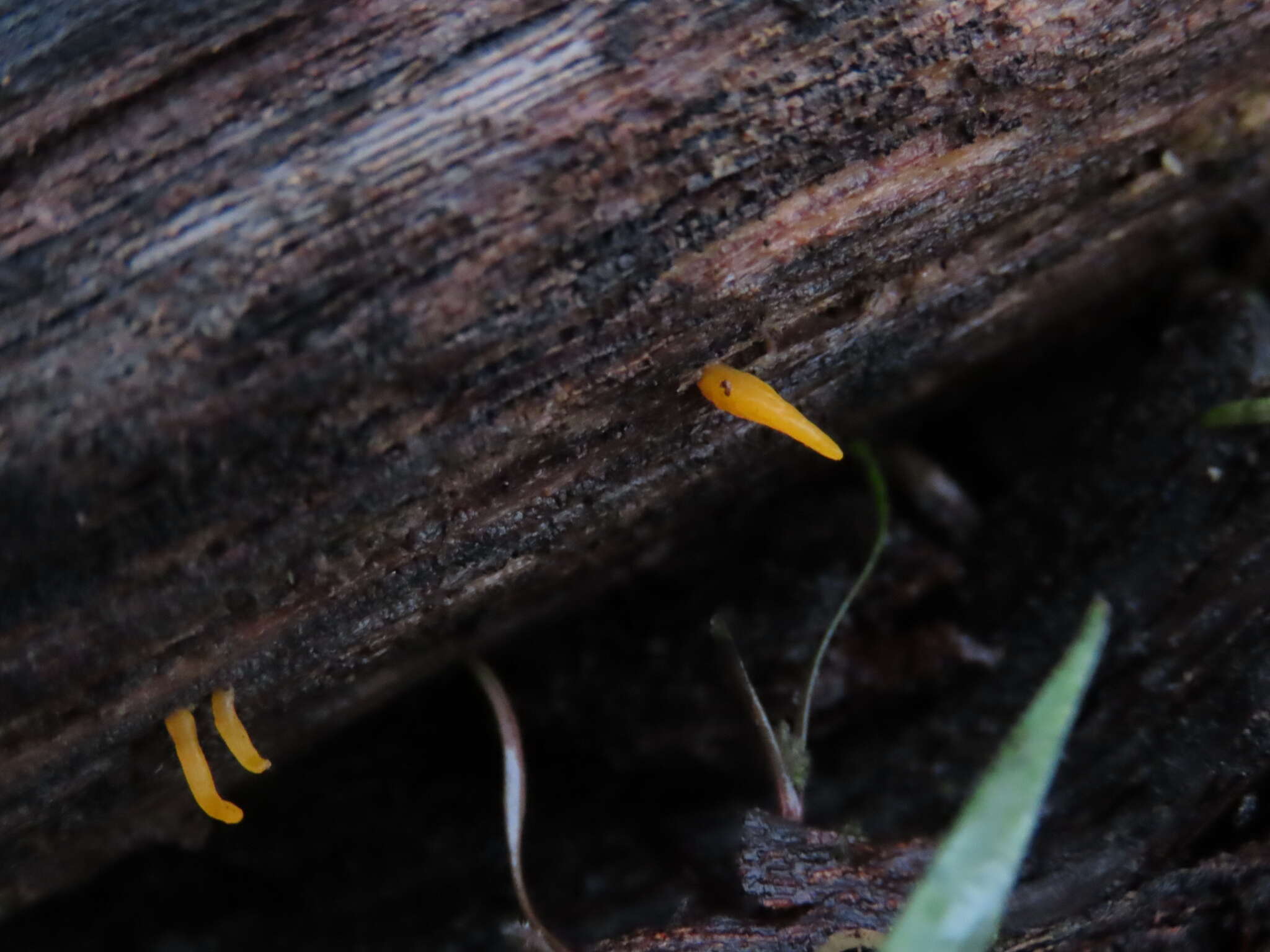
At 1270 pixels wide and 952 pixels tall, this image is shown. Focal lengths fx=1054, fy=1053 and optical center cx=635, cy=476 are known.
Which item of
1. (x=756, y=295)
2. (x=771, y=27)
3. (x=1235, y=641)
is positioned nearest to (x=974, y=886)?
(x=756, y=295)

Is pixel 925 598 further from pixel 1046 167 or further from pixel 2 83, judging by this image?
pixel 2 83

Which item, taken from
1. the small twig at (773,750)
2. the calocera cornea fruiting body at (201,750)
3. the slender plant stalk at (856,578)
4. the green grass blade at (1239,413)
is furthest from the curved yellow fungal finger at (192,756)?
the green grass blade at (1239,413)

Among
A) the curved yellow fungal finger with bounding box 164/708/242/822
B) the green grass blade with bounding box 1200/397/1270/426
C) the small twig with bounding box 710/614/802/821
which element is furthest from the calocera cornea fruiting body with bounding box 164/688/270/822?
the green grass blade with bounding box 1200/397/1270/426

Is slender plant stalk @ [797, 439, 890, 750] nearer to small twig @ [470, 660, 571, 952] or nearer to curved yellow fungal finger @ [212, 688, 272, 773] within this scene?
small twig @ [470, 660, 571, 952]

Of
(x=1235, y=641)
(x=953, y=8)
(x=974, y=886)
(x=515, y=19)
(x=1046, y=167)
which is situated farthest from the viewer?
(x=1235, y=641)

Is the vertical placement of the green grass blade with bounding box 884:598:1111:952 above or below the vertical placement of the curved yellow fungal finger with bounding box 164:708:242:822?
below

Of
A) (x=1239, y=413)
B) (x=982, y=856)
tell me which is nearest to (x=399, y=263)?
(x=982, y=856)

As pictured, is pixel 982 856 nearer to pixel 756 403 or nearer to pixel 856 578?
pixel 756 403
